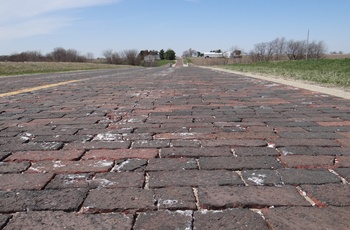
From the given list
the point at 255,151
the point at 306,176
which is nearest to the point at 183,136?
the point at 255,151

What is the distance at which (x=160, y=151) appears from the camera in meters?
2.85

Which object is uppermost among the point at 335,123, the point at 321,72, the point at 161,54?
the point at 335,123

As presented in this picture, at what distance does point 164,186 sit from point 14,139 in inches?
77.6

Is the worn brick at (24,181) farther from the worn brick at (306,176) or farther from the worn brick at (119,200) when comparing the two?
the worn brick at (306,176)

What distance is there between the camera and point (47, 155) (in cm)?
277

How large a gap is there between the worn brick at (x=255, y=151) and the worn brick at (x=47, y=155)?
133 cm

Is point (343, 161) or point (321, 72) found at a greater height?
point (343, 161)

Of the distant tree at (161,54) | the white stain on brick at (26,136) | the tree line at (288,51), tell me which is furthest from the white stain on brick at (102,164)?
the distant tree at (161,54)

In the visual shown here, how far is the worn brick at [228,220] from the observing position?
1.62 m

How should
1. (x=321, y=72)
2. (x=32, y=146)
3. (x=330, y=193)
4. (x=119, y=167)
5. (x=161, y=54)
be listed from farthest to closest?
1. (x=161, y=54)
2. (x=321, y=72)
3. (x=32, y=146)
4. (x=119, y=167)
5. (x=330, y=193)

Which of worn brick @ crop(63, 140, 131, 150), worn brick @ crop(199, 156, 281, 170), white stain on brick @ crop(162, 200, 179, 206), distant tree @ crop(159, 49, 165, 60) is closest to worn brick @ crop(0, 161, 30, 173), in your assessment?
worn brick @ crop(63, 140, 131, 150)

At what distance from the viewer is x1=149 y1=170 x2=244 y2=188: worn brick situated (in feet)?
7.04

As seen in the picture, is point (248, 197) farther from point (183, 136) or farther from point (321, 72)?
point (321, 72)

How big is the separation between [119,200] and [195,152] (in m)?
1.05
